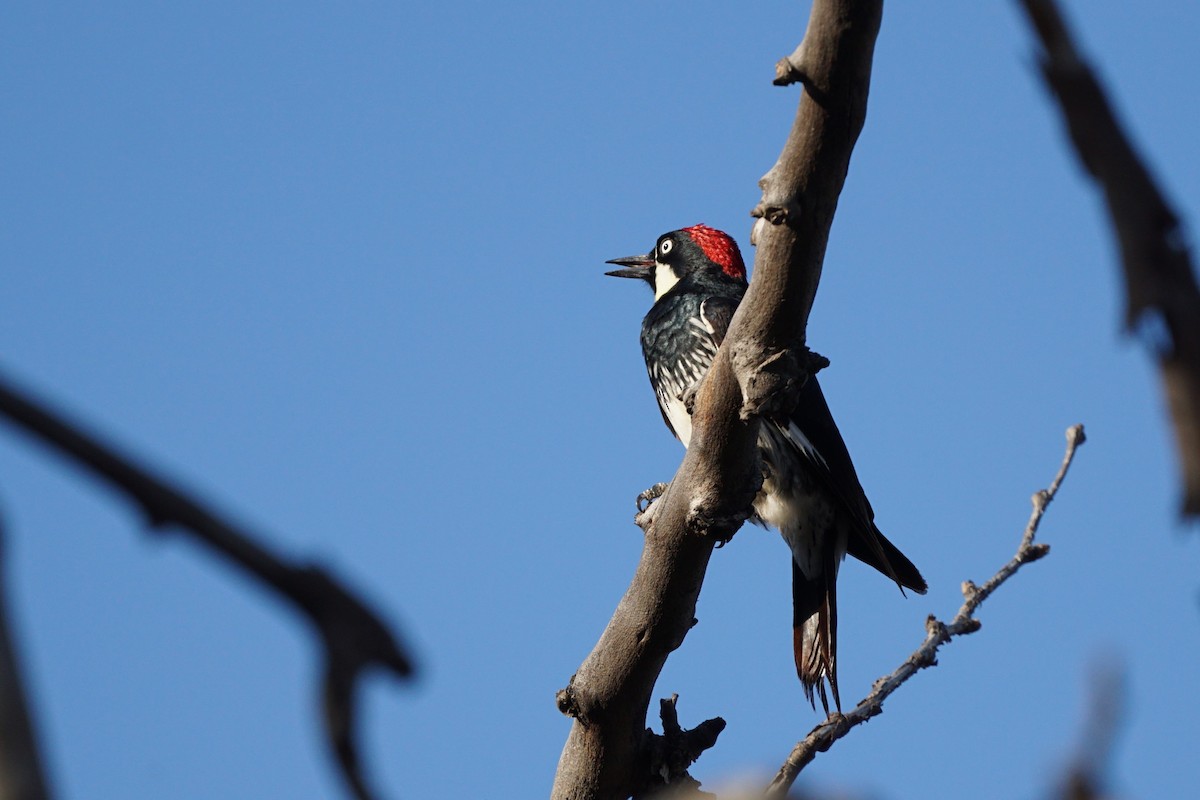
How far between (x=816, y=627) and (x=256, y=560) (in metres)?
4.87

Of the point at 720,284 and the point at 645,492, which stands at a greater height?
the point at 720,284

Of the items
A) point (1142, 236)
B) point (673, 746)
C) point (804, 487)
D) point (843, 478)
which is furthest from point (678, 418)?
point (1142, 236)

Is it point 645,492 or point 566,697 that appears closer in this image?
point 566,697

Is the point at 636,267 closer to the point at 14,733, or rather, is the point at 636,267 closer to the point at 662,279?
the point at 662,279

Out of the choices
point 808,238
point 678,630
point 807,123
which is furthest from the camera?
point 678,630

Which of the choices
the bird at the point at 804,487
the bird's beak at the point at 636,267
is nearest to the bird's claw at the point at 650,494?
the bird at the point at 804,487

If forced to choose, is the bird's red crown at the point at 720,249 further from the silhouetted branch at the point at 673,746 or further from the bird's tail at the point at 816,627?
the silhouetted branch at the point at 673,746

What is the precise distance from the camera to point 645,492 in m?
4.56

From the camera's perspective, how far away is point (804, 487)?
547 cm

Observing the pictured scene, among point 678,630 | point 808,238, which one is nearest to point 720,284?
point 678,630

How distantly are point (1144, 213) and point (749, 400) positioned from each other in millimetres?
2573

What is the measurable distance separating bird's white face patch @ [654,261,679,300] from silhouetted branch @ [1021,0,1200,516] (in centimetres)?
601

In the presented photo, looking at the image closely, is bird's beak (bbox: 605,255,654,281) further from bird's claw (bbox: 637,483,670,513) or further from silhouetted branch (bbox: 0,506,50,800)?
silhouetted branch (bbox: 0,506,50,800)

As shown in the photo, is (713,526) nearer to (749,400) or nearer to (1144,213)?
(749,400)
